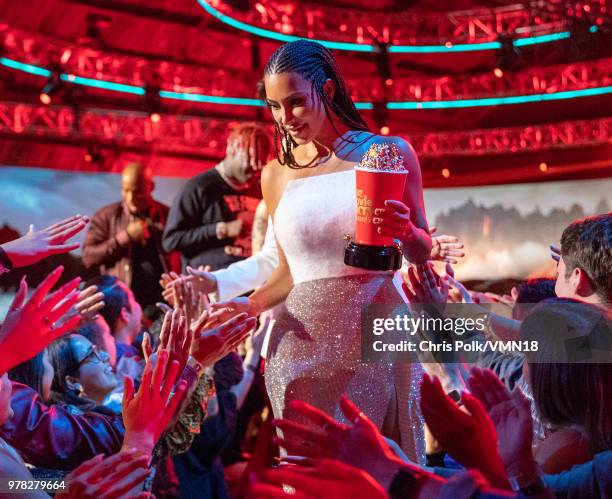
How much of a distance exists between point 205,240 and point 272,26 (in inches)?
225

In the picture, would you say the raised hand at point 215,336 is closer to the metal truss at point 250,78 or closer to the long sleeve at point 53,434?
the long sleeve at point 53,434

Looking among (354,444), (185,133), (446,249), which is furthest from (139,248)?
(185,133)

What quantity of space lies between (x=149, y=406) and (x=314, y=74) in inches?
35.2

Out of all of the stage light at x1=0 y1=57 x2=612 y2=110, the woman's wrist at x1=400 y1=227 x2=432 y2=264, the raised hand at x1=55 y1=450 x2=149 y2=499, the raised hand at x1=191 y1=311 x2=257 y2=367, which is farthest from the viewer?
the stage light at x1=0 y1=57 x2=612 y2=110

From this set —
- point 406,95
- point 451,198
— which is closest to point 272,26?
point 406,95

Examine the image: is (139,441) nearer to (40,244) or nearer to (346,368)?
(346,368)

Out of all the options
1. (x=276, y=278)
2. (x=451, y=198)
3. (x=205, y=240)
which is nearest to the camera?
(x=276, y=278)

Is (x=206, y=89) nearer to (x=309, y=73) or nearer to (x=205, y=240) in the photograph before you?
(x=205, y=240)

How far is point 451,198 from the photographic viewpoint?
12.7 m

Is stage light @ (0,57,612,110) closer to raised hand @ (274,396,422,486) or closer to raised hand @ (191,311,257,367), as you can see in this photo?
raised hand @ (191,311,257,367)

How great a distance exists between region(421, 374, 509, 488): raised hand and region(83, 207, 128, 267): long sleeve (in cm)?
456

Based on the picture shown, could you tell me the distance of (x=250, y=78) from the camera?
10.8m

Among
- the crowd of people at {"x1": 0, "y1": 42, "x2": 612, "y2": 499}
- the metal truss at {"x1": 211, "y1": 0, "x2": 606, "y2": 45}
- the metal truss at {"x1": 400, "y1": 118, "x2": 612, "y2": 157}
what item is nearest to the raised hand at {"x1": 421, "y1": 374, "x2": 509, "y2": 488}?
the crowd of people at {"x1": 0, "y1": 42, "x2": 612, "y2": 499}

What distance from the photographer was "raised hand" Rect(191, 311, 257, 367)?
2092 mm
